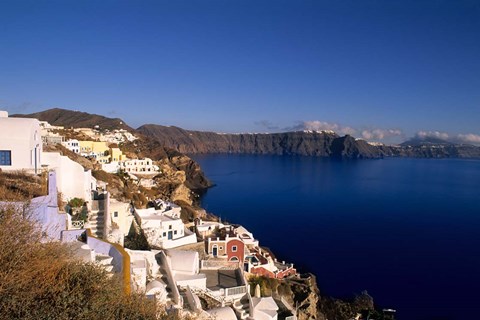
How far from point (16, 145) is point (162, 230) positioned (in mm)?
7474

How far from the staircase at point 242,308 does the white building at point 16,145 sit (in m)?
8.15

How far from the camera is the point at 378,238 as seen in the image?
38906 millimetres

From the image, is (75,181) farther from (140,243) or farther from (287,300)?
(287,300)

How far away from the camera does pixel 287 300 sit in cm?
1819

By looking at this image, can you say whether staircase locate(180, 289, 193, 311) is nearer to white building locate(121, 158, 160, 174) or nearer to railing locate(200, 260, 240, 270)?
railing locate(200, 260, 240, 270)

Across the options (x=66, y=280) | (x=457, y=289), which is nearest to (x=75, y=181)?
(x=66, y=280)

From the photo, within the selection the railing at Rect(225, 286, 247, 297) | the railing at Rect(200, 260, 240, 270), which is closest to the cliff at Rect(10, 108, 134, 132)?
the railing at Rect(200, 260, 240, 270)

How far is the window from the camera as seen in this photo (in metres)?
11.0

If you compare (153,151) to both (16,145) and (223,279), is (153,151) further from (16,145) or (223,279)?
(16,145)

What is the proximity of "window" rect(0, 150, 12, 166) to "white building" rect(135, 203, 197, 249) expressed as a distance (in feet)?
20.5

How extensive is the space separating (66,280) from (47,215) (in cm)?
350

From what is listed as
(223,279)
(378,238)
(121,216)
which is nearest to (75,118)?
(378,238)

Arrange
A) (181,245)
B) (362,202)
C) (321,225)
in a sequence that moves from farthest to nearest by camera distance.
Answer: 1. (362,202)
2. (321,225)
3. (181,245)

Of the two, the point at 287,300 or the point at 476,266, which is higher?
the point at 287,300
